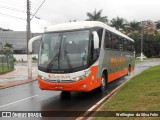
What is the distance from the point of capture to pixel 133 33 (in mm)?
89375

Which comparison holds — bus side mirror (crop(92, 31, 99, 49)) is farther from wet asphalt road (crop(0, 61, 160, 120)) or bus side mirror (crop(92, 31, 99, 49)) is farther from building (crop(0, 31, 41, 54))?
building (crop(0, 31, 41, 54))

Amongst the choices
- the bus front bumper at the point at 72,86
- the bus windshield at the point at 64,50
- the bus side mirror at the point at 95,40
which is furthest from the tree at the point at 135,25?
the bus front bumper at the point at 72,86

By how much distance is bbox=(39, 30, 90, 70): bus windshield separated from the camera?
13102 mm

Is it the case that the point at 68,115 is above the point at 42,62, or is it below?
below

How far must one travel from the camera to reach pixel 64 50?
13.3 meters

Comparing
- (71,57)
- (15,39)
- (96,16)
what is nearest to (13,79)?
(71,57)

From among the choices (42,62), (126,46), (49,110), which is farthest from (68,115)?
(126,46)

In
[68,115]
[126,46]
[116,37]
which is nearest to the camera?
[68,115]

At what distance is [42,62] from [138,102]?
461 centimetres

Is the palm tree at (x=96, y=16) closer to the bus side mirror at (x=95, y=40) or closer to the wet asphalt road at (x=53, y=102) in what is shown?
the wet asphalt road at (x=53, y=102)

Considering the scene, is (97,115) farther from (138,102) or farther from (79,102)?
(79,102)

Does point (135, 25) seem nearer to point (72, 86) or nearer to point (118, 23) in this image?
point (118, 23)

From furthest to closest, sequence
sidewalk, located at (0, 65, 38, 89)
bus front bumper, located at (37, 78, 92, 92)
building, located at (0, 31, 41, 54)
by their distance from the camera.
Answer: building, located at (0, 31, 41, 54), sidewalk, located at (0, 65, 38, 89), bus front bumper, located at (37, 78, 92, 92)

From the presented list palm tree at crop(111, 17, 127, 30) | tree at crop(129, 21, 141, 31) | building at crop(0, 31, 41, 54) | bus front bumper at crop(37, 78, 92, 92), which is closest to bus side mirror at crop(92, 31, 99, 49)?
bus front bumper at crop(37, 78, 92, 92)
